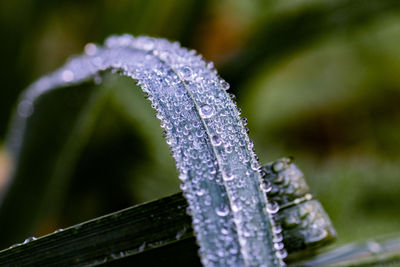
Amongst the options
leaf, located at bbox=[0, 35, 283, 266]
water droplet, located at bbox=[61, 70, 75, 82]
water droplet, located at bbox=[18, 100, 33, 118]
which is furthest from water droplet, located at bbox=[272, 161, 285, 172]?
water droplet, located at bbox=[18, 100, 33, 118]

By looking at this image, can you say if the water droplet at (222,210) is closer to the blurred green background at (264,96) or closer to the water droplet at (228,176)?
the water droplet at (228,176)

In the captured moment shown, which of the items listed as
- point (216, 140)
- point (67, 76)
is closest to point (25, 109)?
point (67, 76)

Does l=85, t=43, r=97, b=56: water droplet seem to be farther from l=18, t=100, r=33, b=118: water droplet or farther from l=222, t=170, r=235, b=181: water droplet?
l=222, t=170, r=235, b=181: water droplet

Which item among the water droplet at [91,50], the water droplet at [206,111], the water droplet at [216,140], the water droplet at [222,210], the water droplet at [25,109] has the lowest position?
the water droplet at [222,210]

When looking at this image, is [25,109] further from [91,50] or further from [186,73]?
[186,73]

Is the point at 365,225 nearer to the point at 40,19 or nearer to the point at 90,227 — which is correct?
the point at 90,227

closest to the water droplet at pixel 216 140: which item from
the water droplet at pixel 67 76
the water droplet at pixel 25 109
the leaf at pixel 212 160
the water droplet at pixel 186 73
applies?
the leaf at pixel 212 160
